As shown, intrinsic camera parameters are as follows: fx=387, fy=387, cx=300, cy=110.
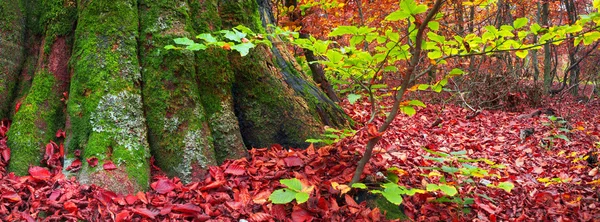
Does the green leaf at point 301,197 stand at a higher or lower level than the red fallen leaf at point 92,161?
lower

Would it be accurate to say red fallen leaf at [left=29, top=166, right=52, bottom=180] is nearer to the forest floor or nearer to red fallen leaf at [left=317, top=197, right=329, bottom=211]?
the forest floor

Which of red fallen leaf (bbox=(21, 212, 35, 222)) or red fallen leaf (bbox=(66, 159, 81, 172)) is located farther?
red fallen leaf (bbox=(66, 159, 81, 172))

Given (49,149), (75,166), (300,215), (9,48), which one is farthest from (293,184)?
(9,48)

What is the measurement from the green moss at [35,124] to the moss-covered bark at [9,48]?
0.86 ft

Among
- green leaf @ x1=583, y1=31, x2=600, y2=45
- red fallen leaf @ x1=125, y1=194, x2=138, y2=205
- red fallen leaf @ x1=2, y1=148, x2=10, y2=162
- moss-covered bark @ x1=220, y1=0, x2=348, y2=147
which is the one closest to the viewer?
green leaf @ x1=583, y1=31, x2=600, y2=45

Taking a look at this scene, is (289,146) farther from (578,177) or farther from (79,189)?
(578,177)

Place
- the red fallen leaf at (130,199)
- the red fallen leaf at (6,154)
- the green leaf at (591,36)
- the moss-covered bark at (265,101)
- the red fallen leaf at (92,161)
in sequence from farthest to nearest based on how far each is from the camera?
the moss-covered bark at (265,101) → the red fallen leaf at (6,154) → the red fallen leaf at (92,161) → the red fallen leaf at (130,199) → the green leaf at (591,36)

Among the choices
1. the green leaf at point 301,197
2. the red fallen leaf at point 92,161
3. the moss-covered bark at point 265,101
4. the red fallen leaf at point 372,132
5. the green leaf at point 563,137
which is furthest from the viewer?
the green leaf at point 563,137

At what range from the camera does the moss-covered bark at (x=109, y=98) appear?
254 cm

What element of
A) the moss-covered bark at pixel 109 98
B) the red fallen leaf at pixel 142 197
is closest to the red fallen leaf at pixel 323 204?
the red fallen leaf at pixel 142 197

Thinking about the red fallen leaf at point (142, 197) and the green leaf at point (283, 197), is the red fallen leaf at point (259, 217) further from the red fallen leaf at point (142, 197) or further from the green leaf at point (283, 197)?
the red fallen leaf at point (142, 197)

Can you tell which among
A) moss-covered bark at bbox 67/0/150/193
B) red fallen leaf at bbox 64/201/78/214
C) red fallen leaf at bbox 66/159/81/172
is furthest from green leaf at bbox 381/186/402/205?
red fallen leaf at bbox 66/159/81/172

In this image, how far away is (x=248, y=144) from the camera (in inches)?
128

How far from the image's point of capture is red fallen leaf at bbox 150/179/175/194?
2.51 meters
